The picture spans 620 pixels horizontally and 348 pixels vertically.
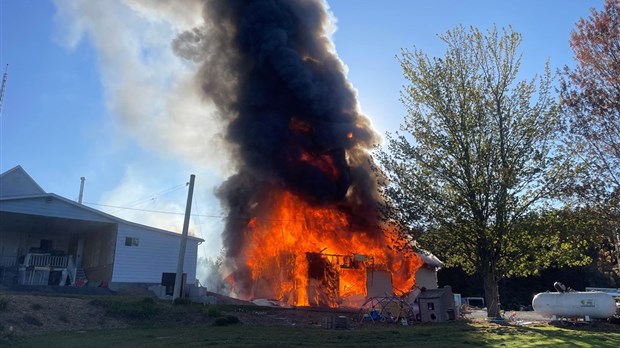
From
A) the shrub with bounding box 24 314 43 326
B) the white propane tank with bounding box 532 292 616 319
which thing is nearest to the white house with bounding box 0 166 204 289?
the shrub with bounding box 24 314 43 326

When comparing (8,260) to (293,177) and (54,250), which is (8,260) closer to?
(54,250)

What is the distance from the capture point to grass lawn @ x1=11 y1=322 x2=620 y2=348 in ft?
41.0

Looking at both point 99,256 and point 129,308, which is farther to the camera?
point 99,256

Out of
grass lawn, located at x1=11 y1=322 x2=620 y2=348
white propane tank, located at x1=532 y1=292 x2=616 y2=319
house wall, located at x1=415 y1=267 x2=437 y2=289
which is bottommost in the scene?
grass lawn, located at x1=11 y1=322 x2=620 y2=348

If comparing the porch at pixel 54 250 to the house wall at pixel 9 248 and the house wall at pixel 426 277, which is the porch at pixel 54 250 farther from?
the house wall at pixel 426 277

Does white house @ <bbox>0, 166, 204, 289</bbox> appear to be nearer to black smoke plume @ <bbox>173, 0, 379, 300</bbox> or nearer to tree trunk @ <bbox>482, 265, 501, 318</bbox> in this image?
black smoke plume @ <bbox>173, 0, 379, 300</bbox>

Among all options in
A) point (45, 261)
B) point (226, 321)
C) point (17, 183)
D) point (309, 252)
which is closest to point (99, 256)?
point (45, 261)

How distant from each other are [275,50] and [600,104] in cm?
1957

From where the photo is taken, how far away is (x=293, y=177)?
30781 millimetres

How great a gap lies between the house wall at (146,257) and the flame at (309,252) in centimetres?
513

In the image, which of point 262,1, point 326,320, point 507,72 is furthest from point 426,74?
point 262,1

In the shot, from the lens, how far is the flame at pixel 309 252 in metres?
30.1

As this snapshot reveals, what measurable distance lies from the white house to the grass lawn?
44.5ft

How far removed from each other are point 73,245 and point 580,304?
32.2 meters
